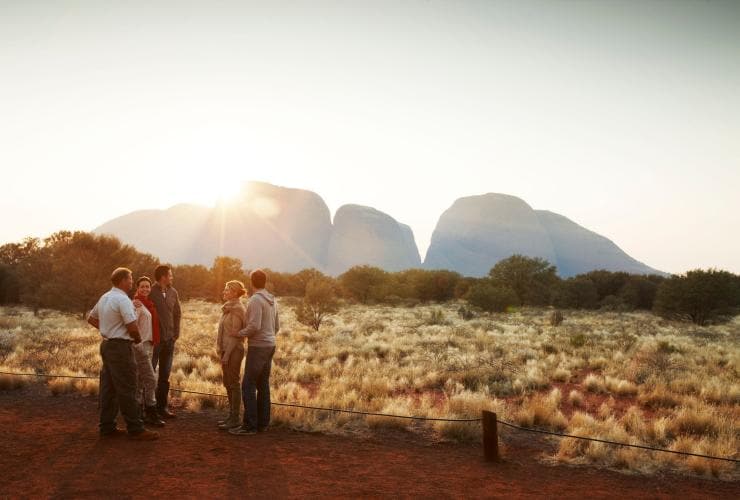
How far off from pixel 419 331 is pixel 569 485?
18.3m

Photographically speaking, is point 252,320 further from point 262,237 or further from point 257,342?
point 262,237

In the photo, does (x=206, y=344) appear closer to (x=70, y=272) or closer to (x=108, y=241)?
(x=70, y=272)

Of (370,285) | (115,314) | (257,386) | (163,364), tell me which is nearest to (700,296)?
(370,285)

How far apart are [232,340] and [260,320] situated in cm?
65

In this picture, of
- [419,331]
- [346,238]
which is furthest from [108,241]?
[346,238]

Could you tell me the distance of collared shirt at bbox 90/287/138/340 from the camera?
21.2ft

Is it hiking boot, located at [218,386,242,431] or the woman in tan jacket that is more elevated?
the woman in tan jacket

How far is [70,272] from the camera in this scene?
25234mm

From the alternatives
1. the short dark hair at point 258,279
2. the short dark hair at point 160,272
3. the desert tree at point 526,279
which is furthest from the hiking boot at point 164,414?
the desert tree at point 526,279

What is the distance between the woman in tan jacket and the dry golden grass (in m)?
1.21

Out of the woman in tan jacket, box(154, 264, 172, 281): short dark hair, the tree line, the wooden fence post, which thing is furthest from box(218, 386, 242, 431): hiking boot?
the tree line

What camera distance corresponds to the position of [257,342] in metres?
7.14

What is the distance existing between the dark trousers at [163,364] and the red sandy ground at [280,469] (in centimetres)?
58

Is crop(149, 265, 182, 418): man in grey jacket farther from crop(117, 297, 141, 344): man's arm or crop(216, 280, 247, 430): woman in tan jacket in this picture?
crop(117, 297, 141, 344): man's arm
